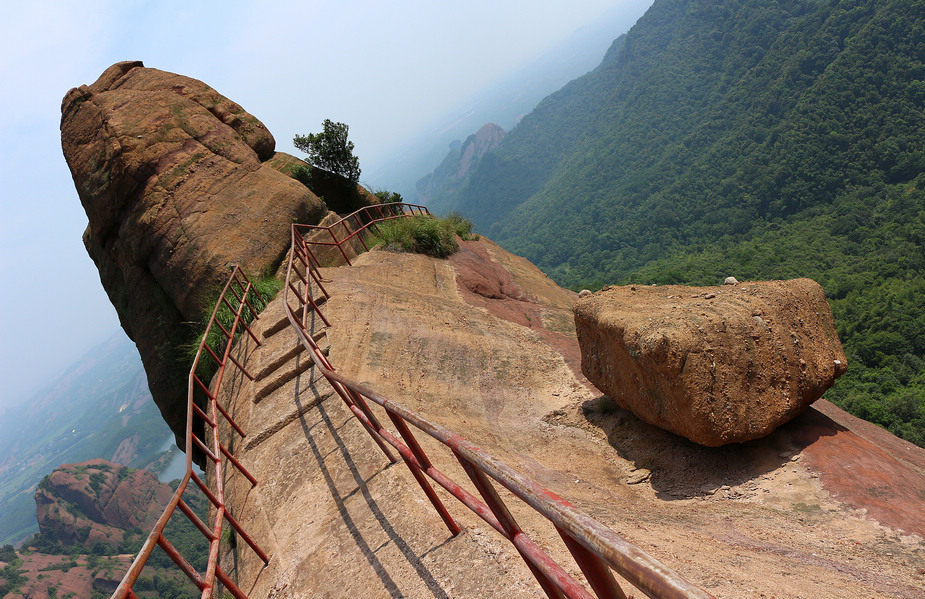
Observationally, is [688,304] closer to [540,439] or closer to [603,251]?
[540,439]

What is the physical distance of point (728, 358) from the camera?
5480 mm

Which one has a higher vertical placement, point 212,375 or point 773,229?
point 212,375

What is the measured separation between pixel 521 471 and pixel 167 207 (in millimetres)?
12708

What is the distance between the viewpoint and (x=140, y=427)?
193m

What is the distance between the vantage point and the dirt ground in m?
3.36

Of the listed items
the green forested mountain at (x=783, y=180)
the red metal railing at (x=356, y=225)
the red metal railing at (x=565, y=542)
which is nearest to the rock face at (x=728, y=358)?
the red metal railing at (x=565, y=542)

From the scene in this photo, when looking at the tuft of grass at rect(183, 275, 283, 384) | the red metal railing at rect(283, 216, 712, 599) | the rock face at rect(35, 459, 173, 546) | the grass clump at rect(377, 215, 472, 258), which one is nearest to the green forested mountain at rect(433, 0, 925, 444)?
the grass clump at rect(377, 215, 472, 258)

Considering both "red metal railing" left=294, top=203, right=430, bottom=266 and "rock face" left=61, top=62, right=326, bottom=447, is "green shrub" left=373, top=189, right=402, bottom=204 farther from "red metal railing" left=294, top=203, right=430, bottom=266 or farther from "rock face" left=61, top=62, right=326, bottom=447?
"rock face" left=61, top=62, right=326, bottom=447

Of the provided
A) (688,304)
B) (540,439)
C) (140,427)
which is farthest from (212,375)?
(140,427)

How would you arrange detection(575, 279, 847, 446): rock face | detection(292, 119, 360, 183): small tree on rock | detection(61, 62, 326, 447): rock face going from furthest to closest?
detection(292, 119, 360, 183): small tree on rock → detection(61, 62, 326, 447): rock face → detection(575, 279, 847, 446): rock face

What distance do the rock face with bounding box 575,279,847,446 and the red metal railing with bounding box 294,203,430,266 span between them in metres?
7.39

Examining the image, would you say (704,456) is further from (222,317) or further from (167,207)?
(167,207)

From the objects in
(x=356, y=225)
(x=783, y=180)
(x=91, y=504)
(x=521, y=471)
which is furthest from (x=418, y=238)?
(x=91, y=504)

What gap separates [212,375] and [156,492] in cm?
11042
